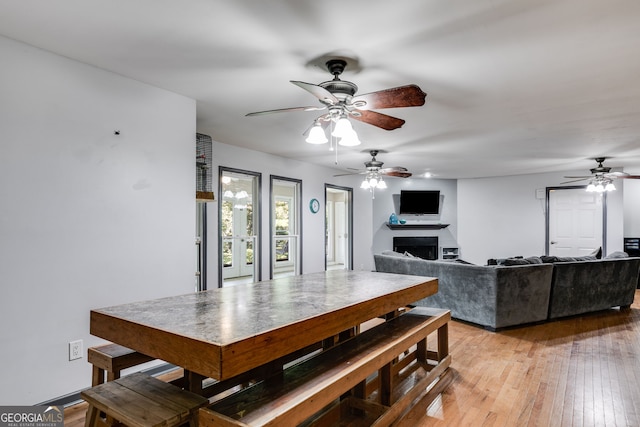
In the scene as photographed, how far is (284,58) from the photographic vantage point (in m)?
2.49

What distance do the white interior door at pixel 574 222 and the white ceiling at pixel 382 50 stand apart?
13.5 ft

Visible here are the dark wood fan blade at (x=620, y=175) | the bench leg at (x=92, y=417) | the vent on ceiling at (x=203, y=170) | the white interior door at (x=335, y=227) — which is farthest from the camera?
the white interior door at (x=335, y=227)

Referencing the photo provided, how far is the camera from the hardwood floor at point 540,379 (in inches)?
96.3

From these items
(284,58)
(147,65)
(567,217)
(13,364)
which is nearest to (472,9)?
(284,58)

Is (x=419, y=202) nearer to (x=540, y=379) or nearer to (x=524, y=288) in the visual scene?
(x=524, y=288)

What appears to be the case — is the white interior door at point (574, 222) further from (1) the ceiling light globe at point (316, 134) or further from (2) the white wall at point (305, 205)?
(1) the ceiling light globe at point (316, 134)

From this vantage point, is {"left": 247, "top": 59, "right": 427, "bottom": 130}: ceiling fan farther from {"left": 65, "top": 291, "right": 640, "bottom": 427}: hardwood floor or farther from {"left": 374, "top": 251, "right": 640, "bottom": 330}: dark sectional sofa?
{"left": 374, "top": 251, "right": 640, "bottom": 330}: dark sectional sofa

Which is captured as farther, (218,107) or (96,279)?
(218,107)

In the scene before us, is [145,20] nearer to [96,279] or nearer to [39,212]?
[39,212]

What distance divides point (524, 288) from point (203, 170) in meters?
3.99

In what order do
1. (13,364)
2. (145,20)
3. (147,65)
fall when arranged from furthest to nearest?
(147,65), (13,364), (145,20)

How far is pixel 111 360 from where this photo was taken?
1.93 metres

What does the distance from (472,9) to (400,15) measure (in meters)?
0.37

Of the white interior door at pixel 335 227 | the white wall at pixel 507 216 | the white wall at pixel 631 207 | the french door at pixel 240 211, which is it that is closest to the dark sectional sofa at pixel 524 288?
the french door at pixel 240 211
